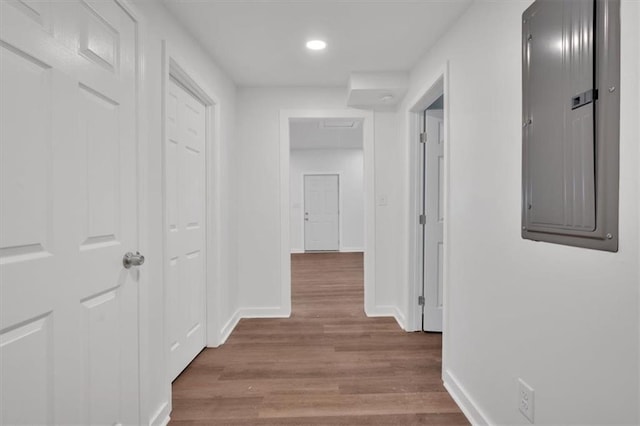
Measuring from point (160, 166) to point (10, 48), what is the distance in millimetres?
875

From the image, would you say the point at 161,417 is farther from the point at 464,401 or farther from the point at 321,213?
the point at 321,213

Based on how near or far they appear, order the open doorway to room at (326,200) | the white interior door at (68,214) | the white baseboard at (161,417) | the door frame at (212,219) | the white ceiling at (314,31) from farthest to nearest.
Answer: the open doorway to room at (326,200), the door frame at (212,219), the white ceiling at (314,31), the white baseboard at (161,417), the white interior door at (68,214)

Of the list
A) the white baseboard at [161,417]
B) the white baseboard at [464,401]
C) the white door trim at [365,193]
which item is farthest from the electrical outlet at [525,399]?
the white door trim at [365,193]

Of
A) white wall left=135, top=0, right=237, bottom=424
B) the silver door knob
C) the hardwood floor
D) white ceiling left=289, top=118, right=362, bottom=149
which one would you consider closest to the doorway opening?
the hardwood floor

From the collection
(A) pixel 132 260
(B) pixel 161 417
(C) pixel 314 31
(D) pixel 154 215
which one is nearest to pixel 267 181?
(C) pixel 314 31

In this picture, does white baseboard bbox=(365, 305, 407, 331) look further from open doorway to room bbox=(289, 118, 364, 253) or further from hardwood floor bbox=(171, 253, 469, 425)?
open doorway to room bbox=(289, 118, 364, 253)

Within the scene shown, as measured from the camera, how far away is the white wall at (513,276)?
36.9 inches

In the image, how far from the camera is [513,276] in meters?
1.47

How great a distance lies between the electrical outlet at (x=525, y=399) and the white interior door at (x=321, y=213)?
697 cm

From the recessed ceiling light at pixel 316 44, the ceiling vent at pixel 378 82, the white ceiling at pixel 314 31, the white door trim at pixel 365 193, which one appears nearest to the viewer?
the white ceiling at pixel 314 31

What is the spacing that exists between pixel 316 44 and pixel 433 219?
1.71 m

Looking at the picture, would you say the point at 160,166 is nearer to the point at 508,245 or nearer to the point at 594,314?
the point at 508,245

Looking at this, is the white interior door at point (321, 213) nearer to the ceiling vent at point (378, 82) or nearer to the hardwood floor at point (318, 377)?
the hardwood floor at point (318, 377)

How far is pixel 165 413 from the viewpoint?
178 centimetres
